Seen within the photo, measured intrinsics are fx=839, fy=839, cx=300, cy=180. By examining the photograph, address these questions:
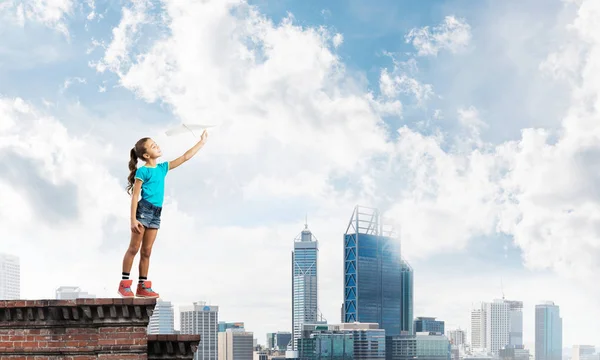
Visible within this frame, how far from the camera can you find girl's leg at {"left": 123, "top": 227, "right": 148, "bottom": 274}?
514 inches

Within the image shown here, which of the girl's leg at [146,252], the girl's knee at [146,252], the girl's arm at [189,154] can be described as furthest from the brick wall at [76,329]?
the girl's arm at [189,154]

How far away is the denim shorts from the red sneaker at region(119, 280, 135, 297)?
3.04ft

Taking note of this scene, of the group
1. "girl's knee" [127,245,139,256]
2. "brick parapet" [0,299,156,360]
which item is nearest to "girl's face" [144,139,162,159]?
"girl's knee" [127,245,139,256]

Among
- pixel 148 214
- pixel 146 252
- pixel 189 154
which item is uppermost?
pixel 189 154

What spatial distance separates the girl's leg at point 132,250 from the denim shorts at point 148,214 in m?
0.16

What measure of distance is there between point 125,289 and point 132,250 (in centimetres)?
63

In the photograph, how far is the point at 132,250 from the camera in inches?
515

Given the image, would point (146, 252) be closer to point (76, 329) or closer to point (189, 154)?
point (76, 329)

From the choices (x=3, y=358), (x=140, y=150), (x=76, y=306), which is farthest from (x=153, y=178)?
(x=3, y=358)

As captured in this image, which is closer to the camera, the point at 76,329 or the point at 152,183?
the point at 76,329

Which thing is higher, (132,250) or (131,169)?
(131,169)

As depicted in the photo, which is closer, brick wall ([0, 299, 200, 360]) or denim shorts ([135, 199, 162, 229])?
brick wall ([0, 299, 200, 360])

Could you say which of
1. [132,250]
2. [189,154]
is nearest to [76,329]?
[132,250]

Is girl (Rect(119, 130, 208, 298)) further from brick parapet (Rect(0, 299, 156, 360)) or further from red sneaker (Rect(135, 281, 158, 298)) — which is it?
brick parapet (Rect(0, 299, 156, 360))
